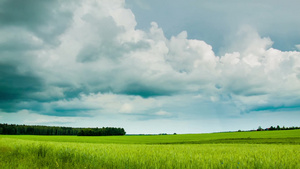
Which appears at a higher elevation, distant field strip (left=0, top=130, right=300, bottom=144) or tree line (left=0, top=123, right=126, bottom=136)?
distant field strip (left=0, top=130, right=300, bottom=144)

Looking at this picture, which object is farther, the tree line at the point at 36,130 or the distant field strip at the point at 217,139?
the tree line at the point at 36,130

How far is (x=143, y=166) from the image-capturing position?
545 centimetres

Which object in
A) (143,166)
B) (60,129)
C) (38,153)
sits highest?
(143,166)

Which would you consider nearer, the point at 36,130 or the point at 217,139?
the point at 217,139

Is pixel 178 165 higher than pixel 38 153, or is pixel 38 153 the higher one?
pixel 178 165

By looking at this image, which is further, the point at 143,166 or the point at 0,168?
the point at 0,168

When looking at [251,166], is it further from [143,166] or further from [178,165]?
[143,166]

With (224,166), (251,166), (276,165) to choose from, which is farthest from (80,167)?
(276,165)

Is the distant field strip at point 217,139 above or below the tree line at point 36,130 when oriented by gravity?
above

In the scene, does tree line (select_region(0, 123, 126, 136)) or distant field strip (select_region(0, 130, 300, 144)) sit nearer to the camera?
distant field strip (select_region(0, 130, 300, 144))

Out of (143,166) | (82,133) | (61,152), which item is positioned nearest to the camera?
(143,166)

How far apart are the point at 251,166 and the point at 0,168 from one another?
7.78 metres

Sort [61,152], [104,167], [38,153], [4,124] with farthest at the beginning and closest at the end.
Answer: [4,124], [38,153], [61,152], [104,167]

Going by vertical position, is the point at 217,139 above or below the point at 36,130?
above
